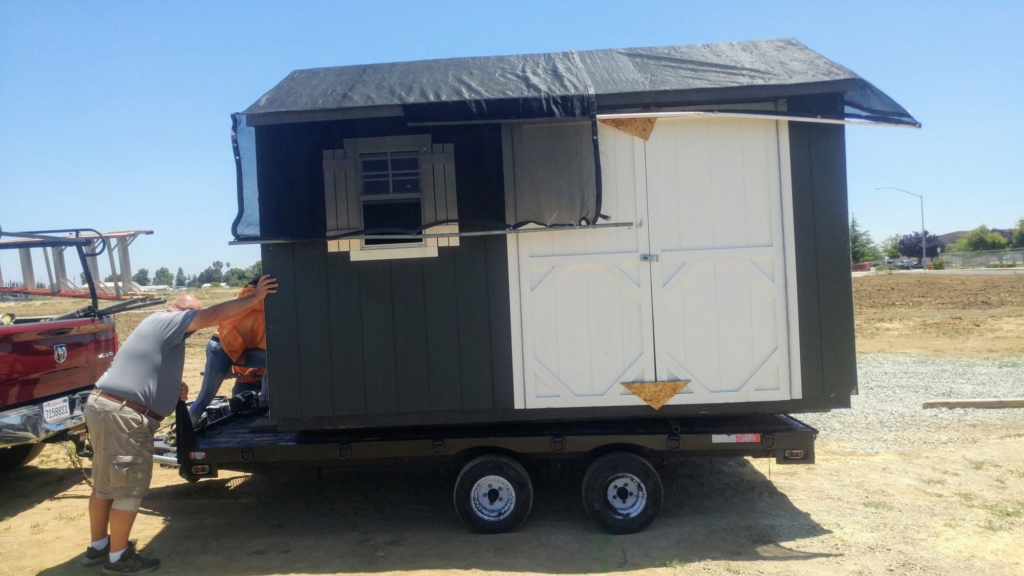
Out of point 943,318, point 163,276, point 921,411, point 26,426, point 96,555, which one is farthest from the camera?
point 163,276

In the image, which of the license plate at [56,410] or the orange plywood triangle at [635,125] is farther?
the license plate at [56,410]

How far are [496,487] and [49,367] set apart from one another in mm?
3972

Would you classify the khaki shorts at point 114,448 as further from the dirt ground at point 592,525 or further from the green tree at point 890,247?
the green tree at point 890,247

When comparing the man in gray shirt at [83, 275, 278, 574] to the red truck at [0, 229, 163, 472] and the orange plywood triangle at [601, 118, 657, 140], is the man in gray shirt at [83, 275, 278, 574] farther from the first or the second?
the orange plywood triangle at [601, 118, 657, 140]

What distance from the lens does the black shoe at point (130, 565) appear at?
4570 mm

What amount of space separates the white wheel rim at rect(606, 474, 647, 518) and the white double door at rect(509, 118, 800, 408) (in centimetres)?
55

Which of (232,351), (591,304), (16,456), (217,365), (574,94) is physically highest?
(574,94)

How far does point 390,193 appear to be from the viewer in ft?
16.4

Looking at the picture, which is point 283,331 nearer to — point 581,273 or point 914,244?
point 581,273

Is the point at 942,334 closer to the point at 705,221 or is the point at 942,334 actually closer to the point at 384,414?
the point at 705,221

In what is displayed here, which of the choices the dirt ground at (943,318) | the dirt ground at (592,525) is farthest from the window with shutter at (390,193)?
the dirt ground at (943,318)

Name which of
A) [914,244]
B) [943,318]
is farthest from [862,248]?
[943,318]

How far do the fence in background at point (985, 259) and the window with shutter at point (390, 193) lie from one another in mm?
55972

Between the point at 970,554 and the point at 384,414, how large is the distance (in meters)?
3.95
